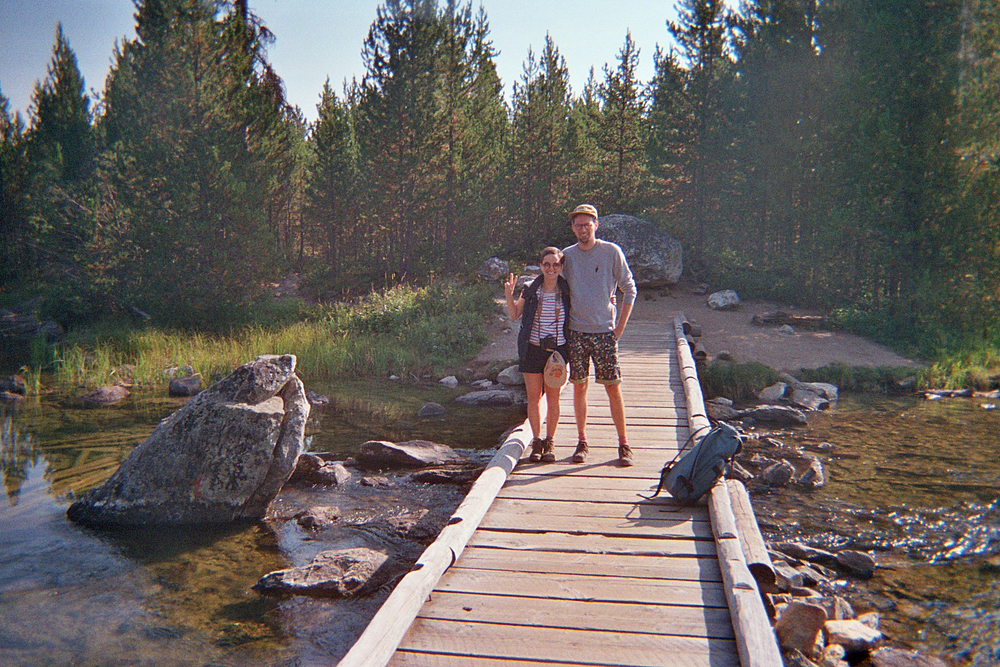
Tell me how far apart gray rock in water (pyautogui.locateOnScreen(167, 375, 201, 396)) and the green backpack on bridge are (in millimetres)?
9886

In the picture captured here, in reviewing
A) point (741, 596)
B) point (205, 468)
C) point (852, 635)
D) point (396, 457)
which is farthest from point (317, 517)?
point (852, 635)

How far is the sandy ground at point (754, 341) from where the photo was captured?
14.9m

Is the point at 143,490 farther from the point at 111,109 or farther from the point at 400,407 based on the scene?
the point at 111,109

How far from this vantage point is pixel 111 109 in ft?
101

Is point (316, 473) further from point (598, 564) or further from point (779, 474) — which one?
point (779, 474)

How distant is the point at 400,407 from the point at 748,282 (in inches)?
501

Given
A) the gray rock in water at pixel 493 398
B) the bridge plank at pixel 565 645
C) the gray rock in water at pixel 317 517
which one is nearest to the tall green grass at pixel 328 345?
the gray rock in water at pixel 493 398

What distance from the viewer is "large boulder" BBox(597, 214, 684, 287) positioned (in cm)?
2012

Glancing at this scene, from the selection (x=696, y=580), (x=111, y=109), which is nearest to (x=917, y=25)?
(x=696, y=580)

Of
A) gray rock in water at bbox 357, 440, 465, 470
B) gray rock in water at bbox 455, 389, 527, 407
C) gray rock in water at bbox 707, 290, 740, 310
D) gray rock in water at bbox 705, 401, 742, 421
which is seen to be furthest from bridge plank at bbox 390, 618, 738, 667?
gray rock in water at bbox 707, 290, 740, 310

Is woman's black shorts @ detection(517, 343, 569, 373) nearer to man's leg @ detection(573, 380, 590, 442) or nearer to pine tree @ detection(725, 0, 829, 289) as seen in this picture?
man's leg @ detection(573, 380, 590, 442)

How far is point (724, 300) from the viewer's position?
63.2 feet

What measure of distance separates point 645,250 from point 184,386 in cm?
1273

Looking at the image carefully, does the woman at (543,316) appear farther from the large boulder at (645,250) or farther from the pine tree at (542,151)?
the pine tree at (542,151)
